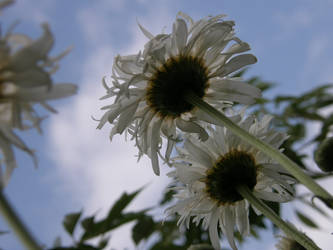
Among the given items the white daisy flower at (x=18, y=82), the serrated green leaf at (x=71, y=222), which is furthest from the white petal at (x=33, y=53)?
the serrated green leaf at (x=71, y=222)

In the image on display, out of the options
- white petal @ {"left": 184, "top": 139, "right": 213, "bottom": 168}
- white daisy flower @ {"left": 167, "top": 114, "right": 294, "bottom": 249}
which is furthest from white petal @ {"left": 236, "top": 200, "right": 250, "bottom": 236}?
white petal @ {"left": 184, "top": 139, "right": 213, "bottom": 168}

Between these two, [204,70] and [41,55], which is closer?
[41,55]

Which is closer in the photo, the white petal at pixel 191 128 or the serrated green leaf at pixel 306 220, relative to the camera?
the white petal at pixel 191 128

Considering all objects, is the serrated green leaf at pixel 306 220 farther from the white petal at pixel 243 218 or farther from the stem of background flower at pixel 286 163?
the stem of background flower at pixel 286 163

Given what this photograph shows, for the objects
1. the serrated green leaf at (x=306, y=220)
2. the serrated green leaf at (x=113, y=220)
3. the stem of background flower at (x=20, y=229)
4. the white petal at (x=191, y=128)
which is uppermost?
the stem of background flower at (x=20, y=229)

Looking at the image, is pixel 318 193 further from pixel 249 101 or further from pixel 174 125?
pixel 174 125

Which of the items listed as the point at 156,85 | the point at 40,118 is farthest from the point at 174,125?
the point at 40,118

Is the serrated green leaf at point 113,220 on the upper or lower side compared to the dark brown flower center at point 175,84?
lower

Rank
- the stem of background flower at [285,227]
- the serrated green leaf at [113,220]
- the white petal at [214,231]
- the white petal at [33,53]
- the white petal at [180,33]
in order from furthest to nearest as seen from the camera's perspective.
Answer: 1. the serrated green leaf at [113,220]
2. the white petal at [214,231]
3. the white petal at [180,33]
4. the stem of background flower at [285,227]
5. the white petal at [33,53]
